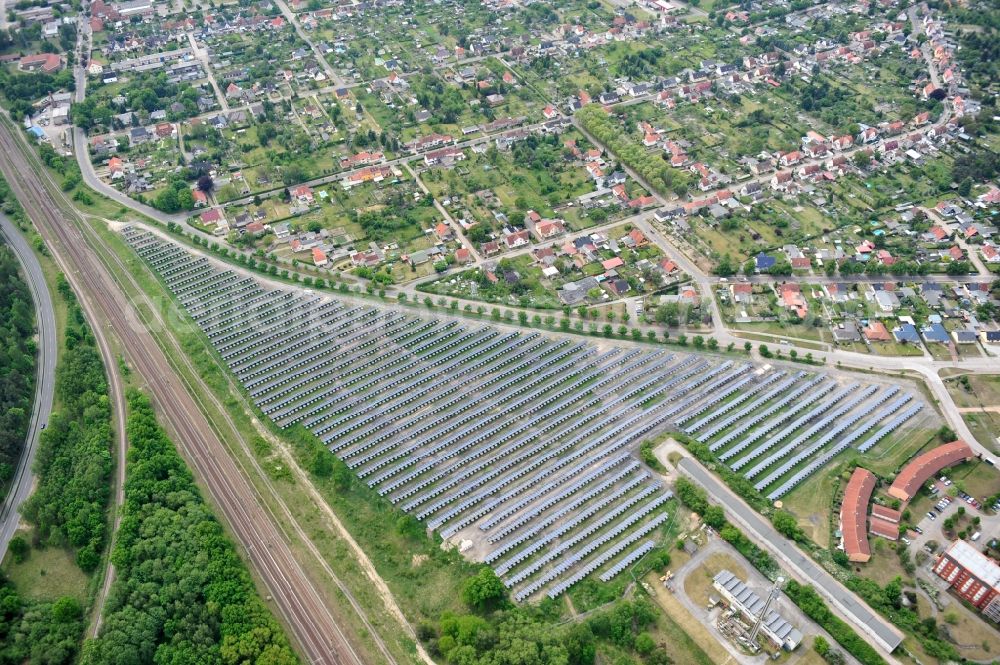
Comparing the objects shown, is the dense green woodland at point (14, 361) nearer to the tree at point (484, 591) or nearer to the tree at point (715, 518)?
the tree at point (484, 591)

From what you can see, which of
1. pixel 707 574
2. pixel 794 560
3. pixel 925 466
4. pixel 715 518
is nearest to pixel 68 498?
pixel 707 574

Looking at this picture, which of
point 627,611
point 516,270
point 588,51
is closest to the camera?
point 627,611

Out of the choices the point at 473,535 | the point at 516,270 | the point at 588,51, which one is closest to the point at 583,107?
the point at 588,51

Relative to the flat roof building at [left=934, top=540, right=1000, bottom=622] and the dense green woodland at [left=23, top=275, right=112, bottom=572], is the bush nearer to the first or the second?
the flat roof building at [left=934, top=540, right=1000, bottom=622]

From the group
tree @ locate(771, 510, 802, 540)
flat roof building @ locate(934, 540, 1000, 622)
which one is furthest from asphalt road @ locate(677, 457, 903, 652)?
flat roof building @ locate(934, 540, 1000, 622)

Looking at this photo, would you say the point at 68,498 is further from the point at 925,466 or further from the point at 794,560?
the point at 925,466

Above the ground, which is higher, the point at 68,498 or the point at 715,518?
the point at 68,498

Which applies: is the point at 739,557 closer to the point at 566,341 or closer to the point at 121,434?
the point at 566,341
